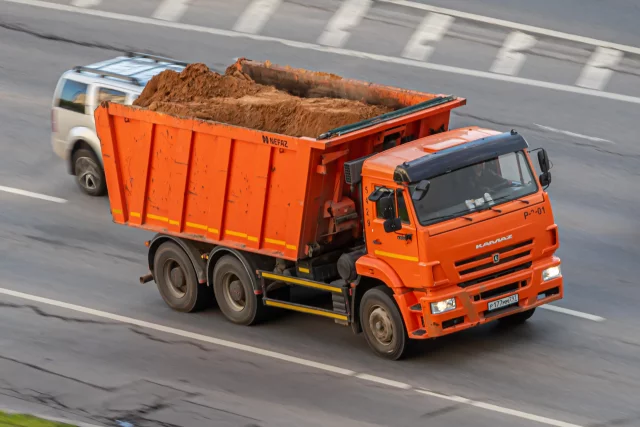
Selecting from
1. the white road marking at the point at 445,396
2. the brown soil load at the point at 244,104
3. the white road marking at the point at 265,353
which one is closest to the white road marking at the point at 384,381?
the white road marking at the point at 265,353

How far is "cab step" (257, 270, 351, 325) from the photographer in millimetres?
15773

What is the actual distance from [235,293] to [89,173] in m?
6.07

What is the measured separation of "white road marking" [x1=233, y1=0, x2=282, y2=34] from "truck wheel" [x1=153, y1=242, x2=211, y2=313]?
38.7 ft

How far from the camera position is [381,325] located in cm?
1540

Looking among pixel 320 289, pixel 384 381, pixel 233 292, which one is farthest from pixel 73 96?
pixel 384 381

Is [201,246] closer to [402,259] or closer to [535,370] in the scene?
[402,259]

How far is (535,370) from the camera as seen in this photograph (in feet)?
49.3

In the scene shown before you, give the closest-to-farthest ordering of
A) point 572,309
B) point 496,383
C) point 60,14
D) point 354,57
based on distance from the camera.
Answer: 1. point 496,383
2. point 572,309
3. point 354,57
4. point 60,14

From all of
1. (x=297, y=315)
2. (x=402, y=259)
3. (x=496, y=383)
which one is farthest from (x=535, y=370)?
(x=297, y=315)

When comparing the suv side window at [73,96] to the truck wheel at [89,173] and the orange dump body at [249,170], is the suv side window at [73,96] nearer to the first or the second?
the truck wheel at [89,173]

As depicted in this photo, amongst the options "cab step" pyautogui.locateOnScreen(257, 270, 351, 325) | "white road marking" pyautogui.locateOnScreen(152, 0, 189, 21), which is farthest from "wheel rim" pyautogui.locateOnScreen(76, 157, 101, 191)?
"white road marking" pyautogui.locateOnScreen(152, 0, 189, 21)

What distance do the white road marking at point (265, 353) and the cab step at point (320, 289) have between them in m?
0.60

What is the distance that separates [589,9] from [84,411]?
17608 millimetres

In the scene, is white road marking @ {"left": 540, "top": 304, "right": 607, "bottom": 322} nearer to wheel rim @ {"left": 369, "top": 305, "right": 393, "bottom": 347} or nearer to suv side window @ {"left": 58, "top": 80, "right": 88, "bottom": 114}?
wheel rim @ {"left": 369, "top": 305, "right": 393, "bottom": 347}
